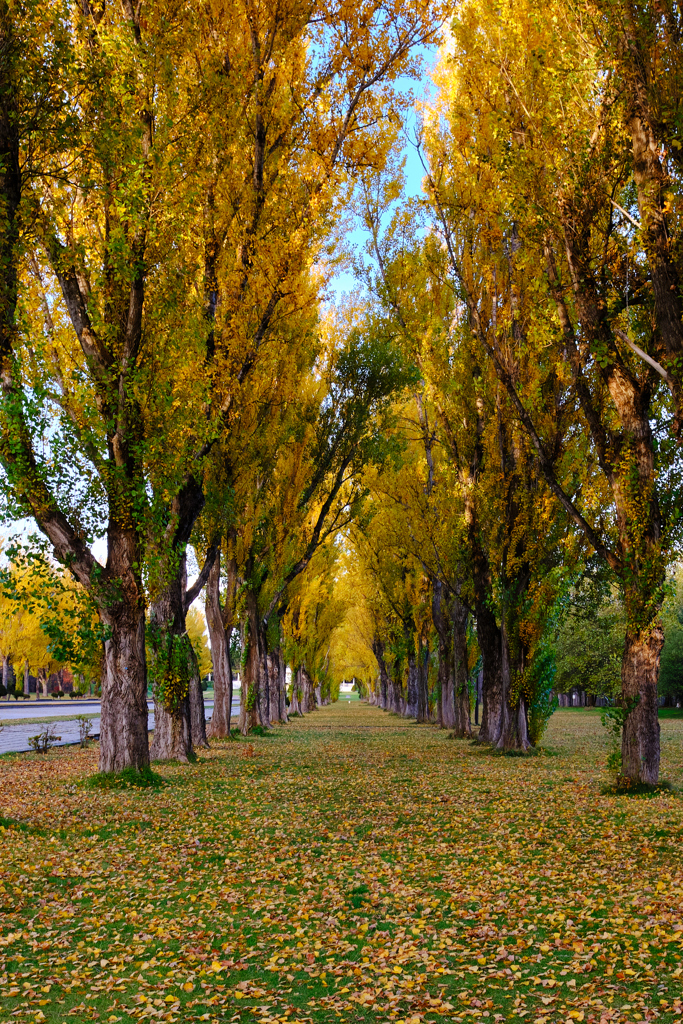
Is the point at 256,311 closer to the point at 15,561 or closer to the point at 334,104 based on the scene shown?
the point at 334,104

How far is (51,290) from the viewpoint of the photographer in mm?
16172

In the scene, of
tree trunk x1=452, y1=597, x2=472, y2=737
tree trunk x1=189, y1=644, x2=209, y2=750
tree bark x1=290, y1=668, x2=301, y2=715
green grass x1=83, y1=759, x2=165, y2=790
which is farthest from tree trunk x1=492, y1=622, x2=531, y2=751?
tree bark x1=290, y1=668, x2=301, y2=715

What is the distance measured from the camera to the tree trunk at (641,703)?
13.4 meters

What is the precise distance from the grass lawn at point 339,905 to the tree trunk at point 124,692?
2.78 feet

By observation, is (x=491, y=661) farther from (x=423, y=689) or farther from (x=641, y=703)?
(x=423, y=689)

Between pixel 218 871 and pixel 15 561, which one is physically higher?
pixel 15 561

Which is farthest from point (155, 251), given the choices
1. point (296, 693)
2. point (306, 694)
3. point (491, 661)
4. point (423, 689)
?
point (306, 694)

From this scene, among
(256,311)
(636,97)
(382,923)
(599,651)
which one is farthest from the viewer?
(599,651)

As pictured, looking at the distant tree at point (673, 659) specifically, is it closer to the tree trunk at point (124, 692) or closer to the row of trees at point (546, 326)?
the row of trees at point (546, 326)

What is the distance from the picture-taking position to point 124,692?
13.9m

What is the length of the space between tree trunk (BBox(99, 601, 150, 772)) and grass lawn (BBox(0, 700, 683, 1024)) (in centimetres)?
85

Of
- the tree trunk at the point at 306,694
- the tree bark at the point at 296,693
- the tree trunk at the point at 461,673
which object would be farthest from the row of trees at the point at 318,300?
the tree trunk at the point at 306,694

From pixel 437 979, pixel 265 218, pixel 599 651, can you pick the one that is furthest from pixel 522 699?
pixel 599 651

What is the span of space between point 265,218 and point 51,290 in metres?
4.51
